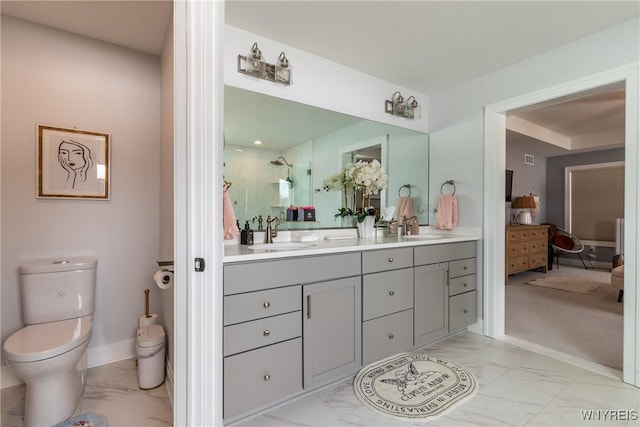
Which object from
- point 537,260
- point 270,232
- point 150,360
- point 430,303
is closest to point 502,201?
point 430,303

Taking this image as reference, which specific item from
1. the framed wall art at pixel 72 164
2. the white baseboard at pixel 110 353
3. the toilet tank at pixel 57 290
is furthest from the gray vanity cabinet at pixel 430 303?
the framed wall art at pixel 72 164

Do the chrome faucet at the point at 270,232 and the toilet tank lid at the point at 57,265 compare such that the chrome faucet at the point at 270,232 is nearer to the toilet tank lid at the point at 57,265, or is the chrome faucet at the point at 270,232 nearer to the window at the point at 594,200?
the toilet tank lid at the point at 57,265

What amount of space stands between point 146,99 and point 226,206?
118 cm

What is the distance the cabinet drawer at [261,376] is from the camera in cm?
146

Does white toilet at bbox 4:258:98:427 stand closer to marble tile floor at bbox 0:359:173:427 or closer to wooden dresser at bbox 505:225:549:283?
marble tile floor at bbox 0:359:173:427

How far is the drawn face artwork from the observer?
2027mm

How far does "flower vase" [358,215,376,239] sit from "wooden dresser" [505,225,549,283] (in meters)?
3.05

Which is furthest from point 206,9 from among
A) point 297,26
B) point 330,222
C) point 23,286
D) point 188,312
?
point 23,286

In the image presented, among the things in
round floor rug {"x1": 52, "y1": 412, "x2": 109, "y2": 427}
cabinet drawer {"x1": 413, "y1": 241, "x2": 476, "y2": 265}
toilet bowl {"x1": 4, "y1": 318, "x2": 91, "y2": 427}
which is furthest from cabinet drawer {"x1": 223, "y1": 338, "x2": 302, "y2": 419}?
cabinet drawer {"x1": 413, "y1": 241, "x2": 476, "y2": 265}

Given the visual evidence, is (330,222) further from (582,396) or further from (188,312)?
(582,396)

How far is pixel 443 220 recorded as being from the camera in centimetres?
293

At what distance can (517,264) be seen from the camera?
4.73 metres

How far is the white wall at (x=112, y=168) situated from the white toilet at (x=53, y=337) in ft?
0.53

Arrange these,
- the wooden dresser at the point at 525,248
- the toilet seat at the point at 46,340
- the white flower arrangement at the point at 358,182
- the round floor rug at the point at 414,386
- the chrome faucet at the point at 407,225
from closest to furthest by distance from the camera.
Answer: the toilet seat at the point at 46,340
the round floor rug at the point at 414,386
the white flower arrangement at the point at 358,182
the chrome faucet at the point at 407,225
the wooden dresser at the point at 525,248
